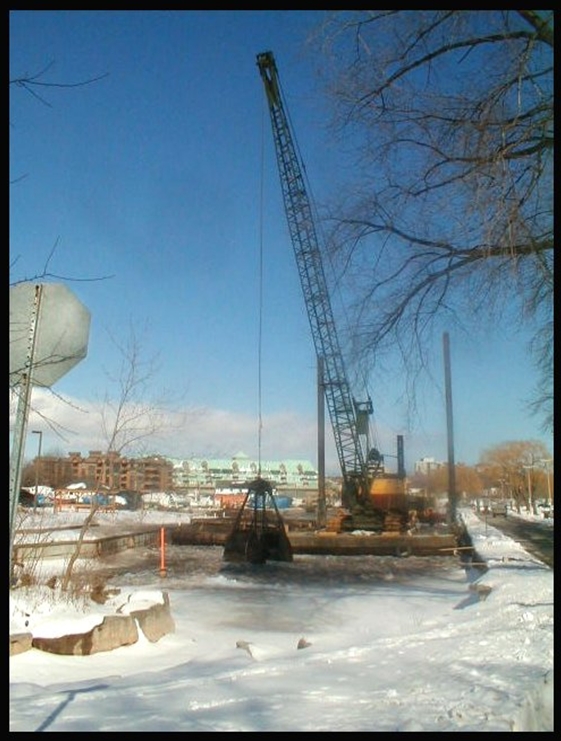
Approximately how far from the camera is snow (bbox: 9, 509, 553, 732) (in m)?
4.56

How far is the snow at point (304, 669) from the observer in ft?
15.0

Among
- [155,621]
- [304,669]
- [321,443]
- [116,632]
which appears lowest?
[155,621]

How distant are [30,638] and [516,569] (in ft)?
41.2

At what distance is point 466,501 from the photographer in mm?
133750

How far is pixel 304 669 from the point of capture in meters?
6.32

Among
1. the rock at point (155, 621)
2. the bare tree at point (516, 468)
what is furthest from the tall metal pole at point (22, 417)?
the bare tree at point (516, 468)

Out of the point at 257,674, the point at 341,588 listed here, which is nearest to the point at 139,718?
the point at 257,674

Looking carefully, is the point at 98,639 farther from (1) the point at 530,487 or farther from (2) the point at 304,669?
(1) the point at 530,487

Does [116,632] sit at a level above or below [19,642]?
below

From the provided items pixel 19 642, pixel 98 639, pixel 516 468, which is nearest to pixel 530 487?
pixel 516 468

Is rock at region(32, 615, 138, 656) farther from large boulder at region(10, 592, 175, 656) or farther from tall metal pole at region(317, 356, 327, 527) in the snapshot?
tall metal pole at region(317, 356, 327, 527)

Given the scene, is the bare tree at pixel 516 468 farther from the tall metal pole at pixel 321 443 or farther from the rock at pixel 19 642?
the rock at pixel 19 642

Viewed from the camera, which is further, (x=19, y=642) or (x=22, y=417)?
(x=19, y=642)

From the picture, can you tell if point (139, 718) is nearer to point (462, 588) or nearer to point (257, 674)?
point (257, 674)
